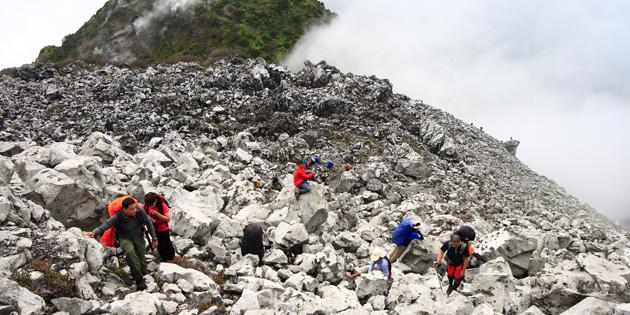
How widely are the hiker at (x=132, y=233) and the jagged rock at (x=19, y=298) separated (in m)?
2.07

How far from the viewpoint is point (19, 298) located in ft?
25.4

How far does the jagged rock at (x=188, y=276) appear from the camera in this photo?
1038 centimetres

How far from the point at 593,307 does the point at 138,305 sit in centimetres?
876

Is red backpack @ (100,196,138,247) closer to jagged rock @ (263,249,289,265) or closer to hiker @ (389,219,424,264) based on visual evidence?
jagged rock @ (263,249,289,265)

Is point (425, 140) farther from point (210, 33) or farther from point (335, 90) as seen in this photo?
point (210, 33)

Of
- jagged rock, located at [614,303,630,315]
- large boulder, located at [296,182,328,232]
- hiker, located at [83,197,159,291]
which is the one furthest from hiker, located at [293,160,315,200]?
jagged rock, located at [614,303,630,315]

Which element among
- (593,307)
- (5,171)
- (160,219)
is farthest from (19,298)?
(593,307)

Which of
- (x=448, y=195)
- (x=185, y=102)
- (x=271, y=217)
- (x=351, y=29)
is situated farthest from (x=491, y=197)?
(x=351, y=29)

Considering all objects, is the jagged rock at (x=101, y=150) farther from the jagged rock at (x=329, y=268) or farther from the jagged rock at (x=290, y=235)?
the jagged rock at (x=329, y=268)

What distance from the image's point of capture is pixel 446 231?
61.0ft

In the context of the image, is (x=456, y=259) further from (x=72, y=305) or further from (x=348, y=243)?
(x=72, y=305)

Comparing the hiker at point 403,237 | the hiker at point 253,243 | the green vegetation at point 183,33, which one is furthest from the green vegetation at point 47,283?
the green vegetation at point 183,33

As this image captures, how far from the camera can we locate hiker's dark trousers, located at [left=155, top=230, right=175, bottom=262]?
11438 mm

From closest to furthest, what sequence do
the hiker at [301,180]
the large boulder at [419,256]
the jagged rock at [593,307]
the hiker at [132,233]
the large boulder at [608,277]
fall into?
the jagged rock at [593,307] → the large boulder at [608,277] → the hiker at [132,233] → the large boulder at [419,256] → the hiker at [301,180]
